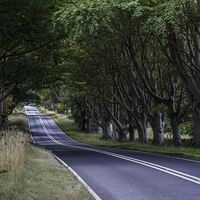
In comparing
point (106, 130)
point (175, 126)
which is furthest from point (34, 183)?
point (106, 130)

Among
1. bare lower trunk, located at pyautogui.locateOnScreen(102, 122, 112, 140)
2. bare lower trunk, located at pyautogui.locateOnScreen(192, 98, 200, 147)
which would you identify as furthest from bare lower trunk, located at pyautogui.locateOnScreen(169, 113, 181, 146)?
bare lower trunk, located at pyautogui.locateOnScreen(102, 122, 112, 140)

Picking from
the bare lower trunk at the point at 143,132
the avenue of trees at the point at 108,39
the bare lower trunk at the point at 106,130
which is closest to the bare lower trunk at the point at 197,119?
the avenue of trees at the point at 108,39

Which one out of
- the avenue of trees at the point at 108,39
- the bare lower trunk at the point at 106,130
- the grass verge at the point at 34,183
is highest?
the avenue of trees at the point at 108,39

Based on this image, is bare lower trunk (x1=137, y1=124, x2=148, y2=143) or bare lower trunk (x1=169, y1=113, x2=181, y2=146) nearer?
bare lower trunk (x1=169, y1=113, x2=181, y2=146)

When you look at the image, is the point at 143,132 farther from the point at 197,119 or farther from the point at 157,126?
the point at 197,119

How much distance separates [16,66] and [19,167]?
9419 mm

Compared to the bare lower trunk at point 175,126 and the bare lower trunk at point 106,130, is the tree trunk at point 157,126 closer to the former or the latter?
the bare lower trunk at point 175,126

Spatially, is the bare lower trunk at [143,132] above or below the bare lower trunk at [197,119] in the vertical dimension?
below

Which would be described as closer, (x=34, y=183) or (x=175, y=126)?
(x=34, y=183)

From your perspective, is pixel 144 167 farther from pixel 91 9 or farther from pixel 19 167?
pixel 91 9

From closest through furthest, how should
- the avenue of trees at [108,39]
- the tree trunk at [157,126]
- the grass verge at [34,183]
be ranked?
the grass verge at [34,183], the avenue of trees at [108,39], the tree trunk at [157,126]

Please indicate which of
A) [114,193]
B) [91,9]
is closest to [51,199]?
[114,193]

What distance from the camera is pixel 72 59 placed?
71.1 ft

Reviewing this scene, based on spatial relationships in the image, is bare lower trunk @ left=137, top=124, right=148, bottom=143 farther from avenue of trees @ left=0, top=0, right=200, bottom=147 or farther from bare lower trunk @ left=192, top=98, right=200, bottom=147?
bare lower trunk @ left=192, top=98, right=200, bottom=147
